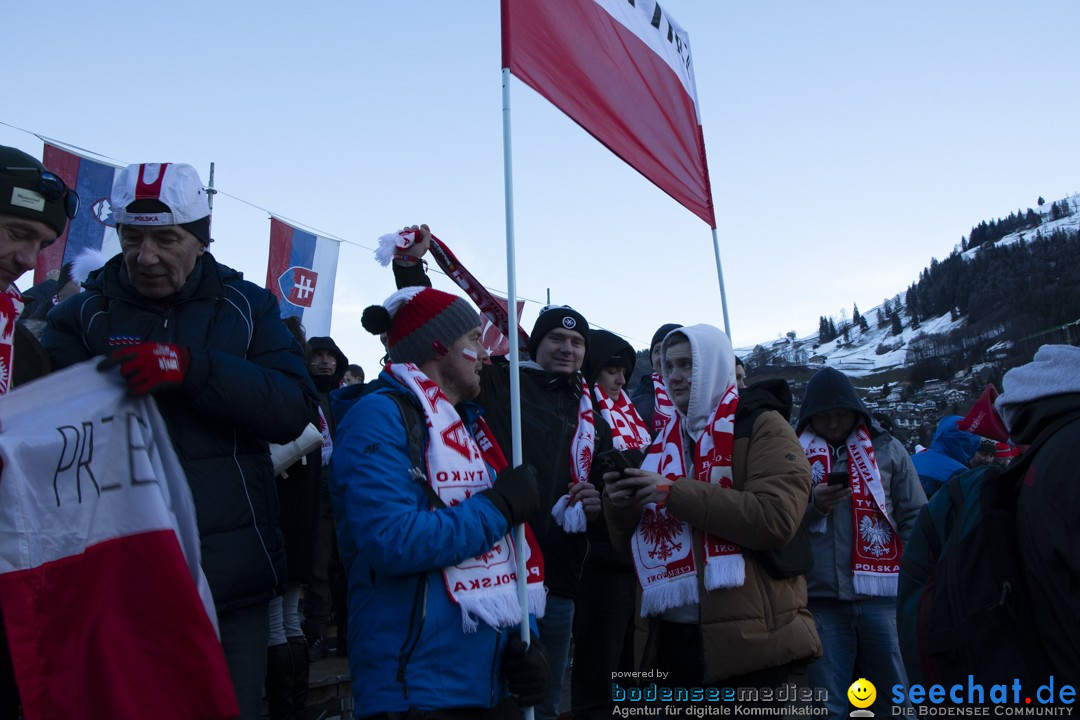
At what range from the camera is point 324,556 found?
5.28m

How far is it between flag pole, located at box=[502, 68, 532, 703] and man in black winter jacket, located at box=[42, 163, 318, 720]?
678 mm

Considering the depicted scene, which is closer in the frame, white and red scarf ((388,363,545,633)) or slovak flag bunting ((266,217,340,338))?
white and red scarf ((388,363,545,633))

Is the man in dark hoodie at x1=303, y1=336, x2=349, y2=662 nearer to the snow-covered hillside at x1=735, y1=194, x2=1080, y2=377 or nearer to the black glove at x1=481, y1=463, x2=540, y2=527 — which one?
the black glove at x1=481, y1=463, x2=540, y2=527

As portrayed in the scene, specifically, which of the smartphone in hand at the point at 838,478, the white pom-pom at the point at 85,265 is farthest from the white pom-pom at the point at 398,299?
the smartphone in hand at the point at 838,478

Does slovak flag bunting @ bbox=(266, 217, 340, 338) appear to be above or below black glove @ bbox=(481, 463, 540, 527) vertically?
above

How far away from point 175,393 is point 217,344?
22cm

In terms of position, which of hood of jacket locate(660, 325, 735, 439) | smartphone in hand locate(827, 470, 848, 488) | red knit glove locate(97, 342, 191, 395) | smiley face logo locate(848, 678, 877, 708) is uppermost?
hood of jacket locate(660, 325, 735, 439)

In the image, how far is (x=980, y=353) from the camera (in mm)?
75625

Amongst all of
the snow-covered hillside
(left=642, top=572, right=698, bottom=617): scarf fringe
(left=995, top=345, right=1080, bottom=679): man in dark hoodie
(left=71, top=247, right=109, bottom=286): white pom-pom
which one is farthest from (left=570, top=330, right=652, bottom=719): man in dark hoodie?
the snow-covered hillside

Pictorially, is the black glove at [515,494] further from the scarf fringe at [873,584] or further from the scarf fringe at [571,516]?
the scarf fringe at [873,584]

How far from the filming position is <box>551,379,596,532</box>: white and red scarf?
362 cm

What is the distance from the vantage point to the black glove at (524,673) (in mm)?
2299

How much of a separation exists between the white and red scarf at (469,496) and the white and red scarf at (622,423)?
65.9 inches

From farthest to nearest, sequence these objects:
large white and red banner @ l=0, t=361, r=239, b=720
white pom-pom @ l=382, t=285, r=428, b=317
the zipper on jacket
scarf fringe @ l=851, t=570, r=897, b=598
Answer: scarf fringe @ l=851, t=570, r=897, b=598
white pom-pom @ l=382, t=285, r=428, b=317
the zipper on jacket
large white and red banner @ l=0, t=361, r=239, b=720
